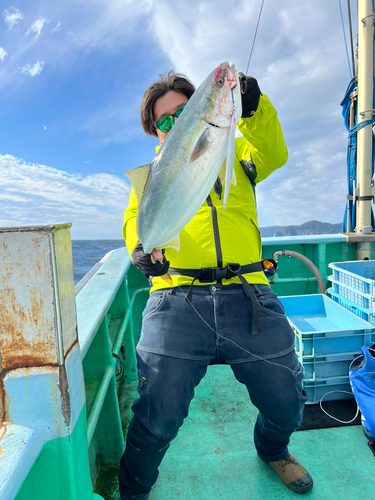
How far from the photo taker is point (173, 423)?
1659 mm

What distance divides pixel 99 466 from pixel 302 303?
8.62 ft

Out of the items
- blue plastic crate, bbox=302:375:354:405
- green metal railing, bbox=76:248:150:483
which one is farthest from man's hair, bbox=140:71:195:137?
blue plastic crate, bbox=302:375:354:405

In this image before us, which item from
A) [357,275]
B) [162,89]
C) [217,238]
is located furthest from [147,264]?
[357,275]

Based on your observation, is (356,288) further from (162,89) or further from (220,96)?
(220,96)

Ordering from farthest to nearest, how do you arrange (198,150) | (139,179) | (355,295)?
(355,295)
(139,179)
(198,150)

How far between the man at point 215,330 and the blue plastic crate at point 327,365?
932 millimetres

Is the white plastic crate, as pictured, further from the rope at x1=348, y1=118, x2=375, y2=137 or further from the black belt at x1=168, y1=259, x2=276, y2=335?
the rope at x1=348, y1=118, x2=375, y2=137

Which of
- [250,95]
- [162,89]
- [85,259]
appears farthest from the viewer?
[85,259]

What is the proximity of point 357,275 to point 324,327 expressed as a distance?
0.66m

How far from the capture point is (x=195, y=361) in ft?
5.64

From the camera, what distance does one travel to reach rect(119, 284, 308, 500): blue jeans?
1645mm

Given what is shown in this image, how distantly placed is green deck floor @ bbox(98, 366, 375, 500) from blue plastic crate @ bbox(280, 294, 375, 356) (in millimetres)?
609

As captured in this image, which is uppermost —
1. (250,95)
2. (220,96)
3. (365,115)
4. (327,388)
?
(365,115)

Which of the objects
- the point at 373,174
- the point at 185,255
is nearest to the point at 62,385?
the point at 185,255
